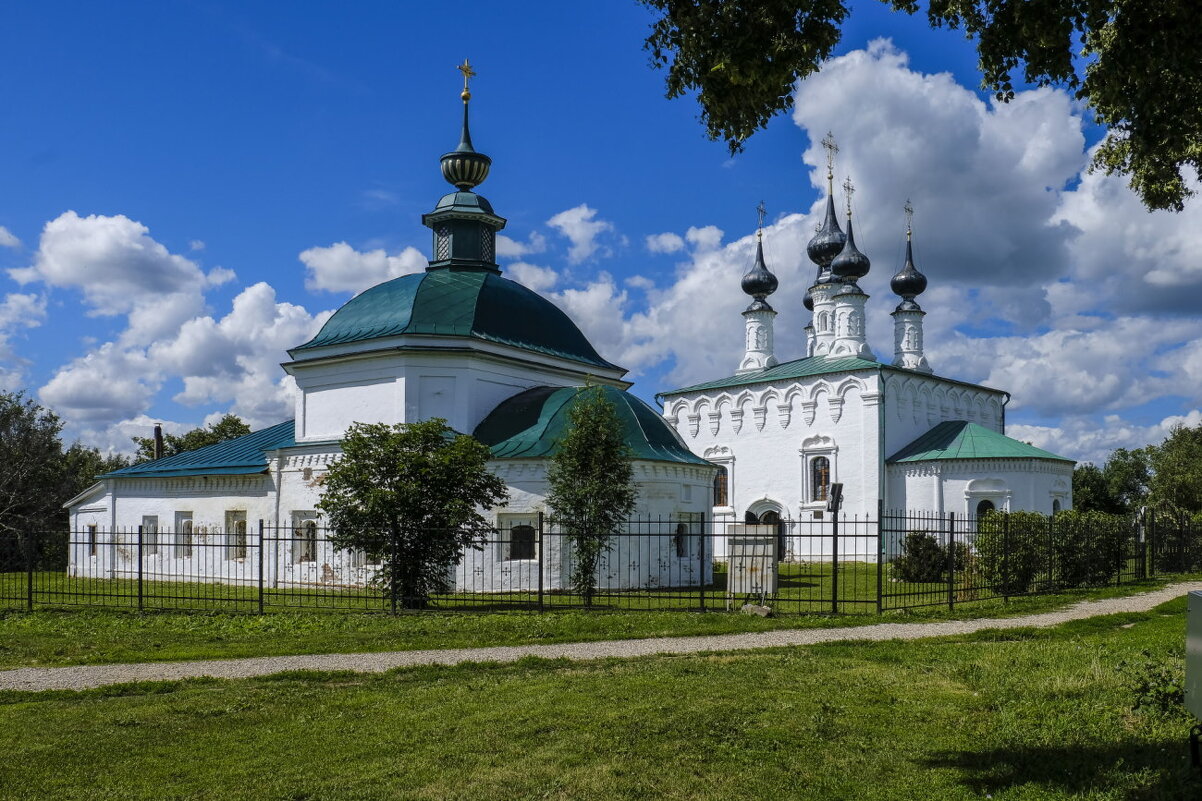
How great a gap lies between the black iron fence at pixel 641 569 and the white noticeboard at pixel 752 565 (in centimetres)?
2

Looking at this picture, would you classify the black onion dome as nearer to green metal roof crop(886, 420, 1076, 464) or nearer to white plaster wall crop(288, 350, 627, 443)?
green metal roof crop(886, 420, 1076, 464)

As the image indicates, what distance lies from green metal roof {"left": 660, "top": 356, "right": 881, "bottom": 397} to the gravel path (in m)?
24.4

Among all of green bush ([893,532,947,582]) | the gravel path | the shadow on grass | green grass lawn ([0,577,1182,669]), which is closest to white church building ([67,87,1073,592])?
green grass lawn ([0,577,1182,669])

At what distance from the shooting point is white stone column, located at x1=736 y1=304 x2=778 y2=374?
1748 inches

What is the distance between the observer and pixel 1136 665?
328 inches

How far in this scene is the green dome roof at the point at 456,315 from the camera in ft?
79.6

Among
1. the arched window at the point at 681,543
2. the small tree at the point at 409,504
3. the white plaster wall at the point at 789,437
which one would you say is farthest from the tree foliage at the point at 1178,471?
the small tree at the point at 409,504

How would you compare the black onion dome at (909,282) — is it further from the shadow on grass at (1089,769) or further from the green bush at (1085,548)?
the shadow on grass at (1089,769)

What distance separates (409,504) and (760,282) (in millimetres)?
31700

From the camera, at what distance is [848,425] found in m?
36.8

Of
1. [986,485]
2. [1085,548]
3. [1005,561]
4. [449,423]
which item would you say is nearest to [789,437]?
[986,485]

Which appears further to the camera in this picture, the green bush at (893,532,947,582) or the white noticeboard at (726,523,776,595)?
the green bush at (893,532,947,582)

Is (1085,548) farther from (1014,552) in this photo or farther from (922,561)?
(922,561)

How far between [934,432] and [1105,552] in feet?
57.6
